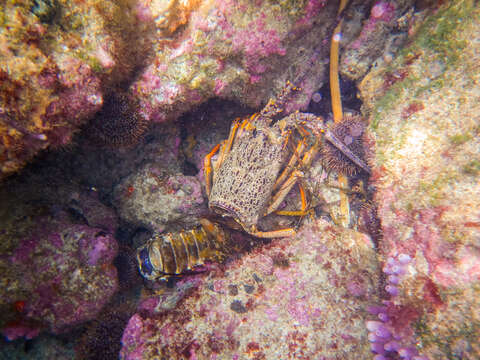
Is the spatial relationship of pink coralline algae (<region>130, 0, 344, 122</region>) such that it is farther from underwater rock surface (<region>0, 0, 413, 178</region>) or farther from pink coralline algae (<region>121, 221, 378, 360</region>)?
pink coralline algae (<region>121, 221, 378, 360</region>)

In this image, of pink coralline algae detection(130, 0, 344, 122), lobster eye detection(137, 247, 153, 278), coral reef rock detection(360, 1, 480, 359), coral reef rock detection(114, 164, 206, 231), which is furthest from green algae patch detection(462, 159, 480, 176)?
lobster eye detection(137, 247, 153, 278)

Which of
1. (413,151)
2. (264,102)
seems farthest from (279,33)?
(413,151)

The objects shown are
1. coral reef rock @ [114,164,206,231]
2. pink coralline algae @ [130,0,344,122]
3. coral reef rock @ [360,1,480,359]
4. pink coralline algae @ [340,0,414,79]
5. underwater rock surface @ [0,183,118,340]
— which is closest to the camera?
coral reef rock @ [360,1,480,359]

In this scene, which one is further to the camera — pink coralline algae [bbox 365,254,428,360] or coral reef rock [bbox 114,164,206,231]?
coral reef rock [bbox 114,164,206,231]

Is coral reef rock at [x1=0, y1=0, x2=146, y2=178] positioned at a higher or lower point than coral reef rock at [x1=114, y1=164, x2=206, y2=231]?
higher

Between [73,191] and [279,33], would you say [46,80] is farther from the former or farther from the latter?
[279,33]

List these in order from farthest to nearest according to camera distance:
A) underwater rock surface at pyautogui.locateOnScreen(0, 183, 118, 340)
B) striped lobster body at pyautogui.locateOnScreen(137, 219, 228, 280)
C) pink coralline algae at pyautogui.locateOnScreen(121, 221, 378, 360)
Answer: striped lobster body at pyautogui.locateOnScreen(137, 219, 228, 280) → underwater rock surface at pyautogui.locateOnScreen(0, 183, 118, 340) → pink coralline algae at pyautogui.locateOnScreen(121, 221, 378, 360)

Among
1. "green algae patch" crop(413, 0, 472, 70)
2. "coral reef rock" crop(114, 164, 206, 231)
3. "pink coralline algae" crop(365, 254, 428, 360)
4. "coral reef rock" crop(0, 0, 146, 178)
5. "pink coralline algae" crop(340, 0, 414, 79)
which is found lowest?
"pink coralline algae" crop(365, 254, 428, 360)
